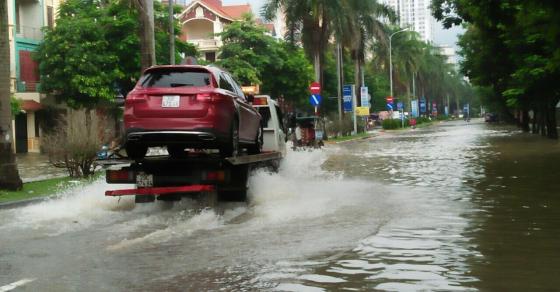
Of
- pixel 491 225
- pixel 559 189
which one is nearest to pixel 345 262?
pixel 491 225

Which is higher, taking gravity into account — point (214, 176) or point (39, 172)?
point (214, 176)

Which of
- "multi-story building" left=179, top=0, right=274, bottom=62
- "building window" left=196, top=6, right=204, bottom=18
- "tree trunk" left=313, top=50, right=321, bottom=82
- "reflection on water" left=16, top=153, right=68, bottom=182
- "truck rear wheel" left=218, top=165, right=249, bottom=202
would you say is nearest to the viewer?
"truck rear wheel" left=218, top=165, right=249, bottom=202

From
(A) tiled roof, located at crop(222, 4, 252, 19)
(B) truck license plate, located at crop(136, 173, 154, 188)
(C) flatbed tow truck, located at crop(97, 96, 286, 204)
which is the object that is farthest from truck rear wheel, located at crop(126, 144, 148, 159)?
(A) tiled roof, located at crop(222, 4, 252, 19)

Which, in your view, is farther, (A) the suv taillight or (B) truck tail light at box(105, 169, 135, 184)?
(B) truck tail light at box(105, 169, 135, 184)

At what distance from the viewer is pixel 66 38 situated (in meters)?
37.8

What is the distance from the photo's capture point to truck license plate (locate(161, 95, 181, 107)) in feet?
34.2

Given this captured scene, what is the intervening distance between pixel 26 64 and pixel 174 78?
104 feet

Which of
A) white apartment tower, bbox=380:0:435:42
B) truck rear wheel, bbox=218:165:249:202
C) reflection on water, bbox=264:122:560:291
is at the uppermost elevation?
white apartment tower, bbox=380:0:435:42

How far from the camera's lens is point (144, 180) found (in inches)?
431

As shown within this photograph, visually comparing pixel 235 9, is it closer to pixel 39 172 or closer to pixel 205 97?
pixel 39 172

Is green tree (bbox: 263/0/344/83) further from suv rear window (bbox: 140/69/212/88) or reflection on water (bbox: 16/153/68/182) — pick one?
suv rear window (bbox: 140/69/212/88)

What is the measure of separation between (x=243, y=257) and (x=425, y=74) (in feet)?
351

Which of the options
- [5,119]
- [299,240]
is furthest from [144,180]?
[5,119]

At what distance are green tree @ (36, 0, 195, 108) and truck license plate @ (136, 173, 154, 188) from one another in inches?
1018
